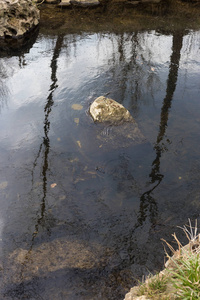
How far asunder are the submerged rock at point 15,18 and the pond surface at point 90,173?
2.51 m

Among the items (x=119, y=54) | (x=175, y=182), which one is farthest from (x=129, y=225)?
(x=119, y=54)

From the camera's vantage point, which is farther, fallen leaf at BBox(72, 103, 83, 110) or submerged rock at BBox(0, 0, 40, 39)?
submerged rock at BBox(0, 0, 40, 39)

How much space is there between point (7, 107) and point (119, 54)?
13.7ft

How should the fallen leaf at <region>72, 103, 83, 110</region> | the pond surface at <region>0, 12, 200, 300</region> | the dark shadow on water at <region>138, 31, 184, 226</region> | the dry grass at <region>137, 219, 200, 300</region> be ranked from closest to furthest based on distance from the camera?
the dry grass at <region>137, 219, 200, 300</region> < the pond surface at <region>0, 12, 200, 300</region> < the dark shadow on water at <region>138, 31, 184, 226</region> < the fallen leaf at <region>72, 103, 83, 110</region>

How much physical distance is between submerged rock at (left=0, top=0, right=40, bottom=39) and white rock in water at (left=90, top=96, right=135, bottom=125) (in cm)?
652

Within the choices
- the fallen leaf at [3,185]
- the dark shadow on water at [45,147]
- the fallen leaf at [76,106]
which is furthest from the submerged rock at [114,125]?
the fallen leaf at [3,185]

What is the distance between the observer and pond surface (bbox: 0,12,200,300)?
381 centimetres

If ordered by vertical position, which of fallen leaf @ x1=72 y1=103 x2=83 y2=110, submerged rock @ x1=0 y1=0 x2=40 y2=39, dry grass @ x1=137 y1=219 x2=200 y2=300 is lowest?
dry grass @ x1=137 y1=219 x2=200 y2=300

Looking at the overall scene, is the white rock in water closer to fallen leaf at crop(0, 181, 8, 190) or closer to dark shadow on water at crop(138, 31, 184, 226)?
dark shadow on water at crop(138, 31, 184, 226)

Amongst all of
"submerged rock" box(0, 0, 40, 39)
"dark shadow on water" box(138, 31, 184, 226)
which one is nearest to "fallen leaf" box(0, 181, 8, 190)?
"dark shadow on water" box(138, 31, 184, 226)

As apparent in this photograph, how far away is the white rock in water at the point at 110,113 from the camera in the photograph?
6203 millimetres

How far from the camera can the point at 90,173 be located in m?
5.22

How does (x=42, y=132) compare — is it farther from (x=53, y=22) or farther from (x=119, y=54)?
(x=53, y=22)

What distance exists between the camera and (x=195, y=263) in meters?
2.61
